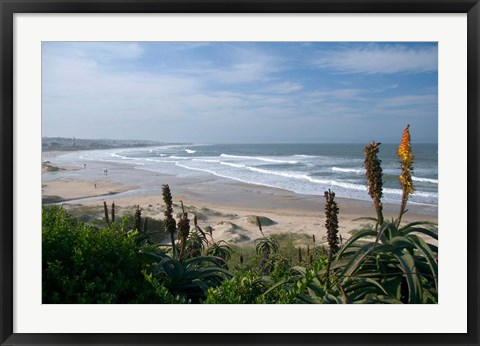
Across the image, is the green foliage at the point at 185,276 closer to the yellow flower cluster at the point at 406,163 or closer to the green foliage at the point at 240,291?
the green foliage at the point at 240,291

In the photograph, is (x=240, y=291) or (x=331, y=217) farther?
(x=240, y=291)

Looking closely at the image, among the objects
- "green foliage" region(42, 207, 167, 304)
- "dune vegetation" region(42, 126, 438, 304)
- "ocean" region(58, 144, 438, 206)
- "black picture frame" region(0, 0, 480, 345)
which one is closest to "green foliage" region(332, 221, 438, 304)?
"dune vegetation" region(42, 126, 438, 304)

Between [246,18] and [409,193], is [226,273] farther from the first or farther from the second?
[246,18]

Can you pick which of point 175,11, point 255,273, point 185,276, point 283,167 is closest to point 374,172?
point 255,273

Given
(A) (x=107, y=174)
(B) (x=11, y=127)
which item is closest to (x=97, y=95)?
(B) (x=11, y=127)

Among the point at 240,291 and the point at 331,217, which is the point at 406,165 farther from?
the point at 240,291

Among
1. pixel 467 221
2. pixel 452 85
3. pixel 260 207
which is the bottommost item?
pixel 260 207
